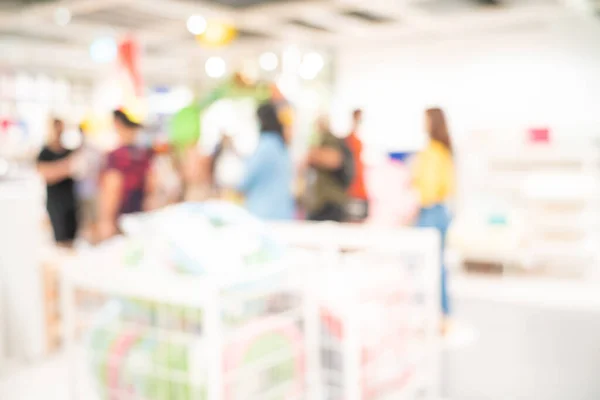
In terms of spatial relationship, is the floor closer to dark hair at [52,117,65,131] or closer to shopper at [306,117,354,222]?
shopper at [306,117,354,222]

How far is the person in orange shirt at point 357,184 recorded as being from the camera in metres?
4.66

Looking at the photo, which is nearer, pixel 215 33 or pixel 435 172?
pixel 435 172

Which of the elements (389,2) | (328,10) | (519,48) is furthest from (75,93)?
(519,48)

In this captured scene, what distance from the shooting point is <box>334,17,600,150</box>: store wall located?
6.67 m

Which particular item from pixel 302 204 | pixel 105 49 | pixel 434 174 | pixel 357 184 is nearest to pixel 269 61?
pixel 105 49

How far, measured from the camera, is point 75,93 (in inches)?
323

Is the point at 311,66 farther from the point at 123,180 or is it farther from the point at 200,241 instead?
the point at 200,241

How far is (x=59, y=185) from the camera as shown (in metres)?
4.54

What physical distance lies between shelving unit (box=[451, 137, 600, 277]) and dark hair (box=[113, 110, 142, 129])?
144 inches

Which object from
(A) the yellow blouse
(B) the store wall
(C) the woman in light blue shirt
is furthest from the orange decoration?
(A) the yellow blouse

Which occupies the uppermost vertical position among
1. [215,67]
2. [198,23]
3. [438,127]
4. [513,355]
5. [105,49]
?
[198,23]

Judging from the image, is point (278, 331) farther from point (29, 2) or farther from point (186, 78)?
point (186, 78)

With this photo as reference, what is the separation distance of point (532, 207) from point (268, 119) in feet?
12.3

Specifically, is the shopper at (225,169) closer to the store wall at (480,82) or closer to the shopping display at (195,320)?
the shopping display at (195,320)
